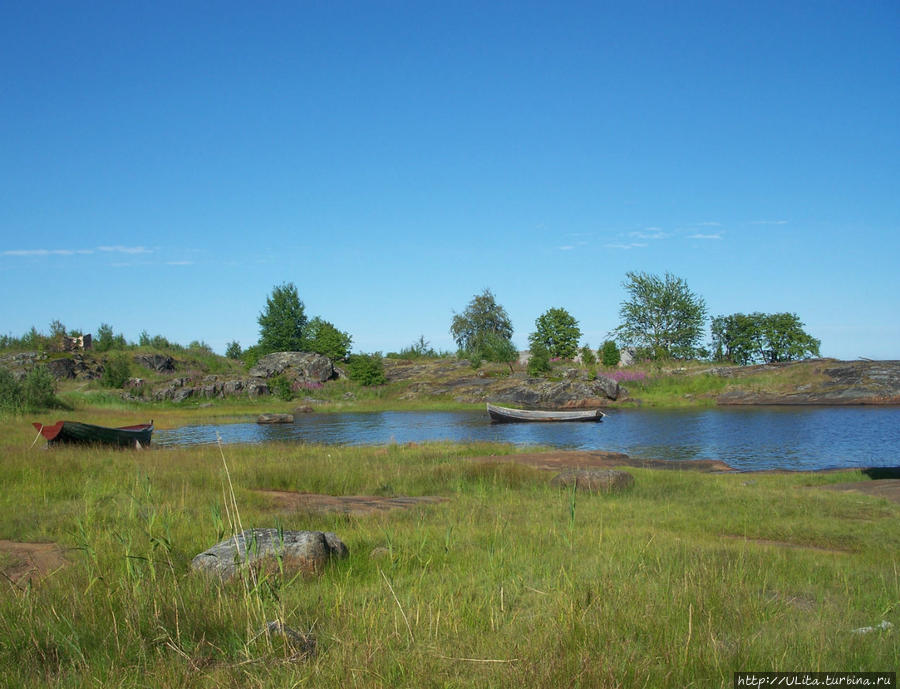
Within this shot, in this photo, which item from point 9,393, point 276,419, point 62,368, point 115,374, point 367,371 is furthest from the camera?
point 367,371

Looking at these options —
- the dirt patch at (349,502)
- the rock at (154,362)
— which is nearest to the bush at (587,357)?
the rock at (154,362)

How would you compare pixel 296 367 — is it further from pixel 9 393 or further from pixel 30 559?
pixel 30 559

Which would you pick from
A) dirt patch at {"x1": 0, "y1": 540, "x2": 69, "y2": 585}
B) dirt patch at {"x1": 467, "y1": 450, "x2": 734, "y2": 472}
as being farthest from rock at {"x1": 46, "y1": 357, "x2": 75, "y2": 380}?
dirt patch at {"x1": 0, "y1": 540, "x2": 69, "y2": 585}

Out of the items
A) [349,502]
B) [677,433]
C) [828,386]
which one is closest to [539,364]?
[828,386]

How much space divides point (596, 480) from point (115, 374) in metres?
49.8

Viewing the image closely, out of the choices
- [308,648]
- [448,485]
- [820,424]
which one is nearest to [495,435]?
[820,424]

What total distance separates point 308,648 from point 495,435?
27.2 m

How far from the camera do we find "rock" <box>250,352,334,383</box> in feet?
204

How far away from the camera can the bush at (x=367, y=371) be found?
6125cm

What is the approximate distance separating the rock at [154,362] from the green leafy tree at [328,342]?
52.9 feet

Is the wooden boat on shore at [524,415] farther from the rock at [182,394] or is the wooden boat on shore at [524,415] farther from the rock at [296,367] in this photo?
the rock at [182,394]

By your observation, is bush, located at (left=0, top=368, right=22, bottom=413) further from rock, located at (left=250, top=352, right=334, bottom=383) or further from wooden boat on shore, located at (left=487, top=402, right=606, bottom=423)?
rock, located at (left=250, top=352, right=334, bottom=383)

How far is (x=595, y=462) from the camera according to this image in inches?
695

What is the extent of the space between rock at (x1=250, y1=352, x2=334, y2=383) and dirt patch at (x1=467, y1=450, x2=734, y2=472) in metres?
45.7
